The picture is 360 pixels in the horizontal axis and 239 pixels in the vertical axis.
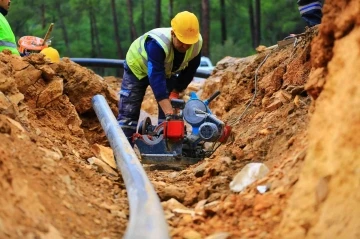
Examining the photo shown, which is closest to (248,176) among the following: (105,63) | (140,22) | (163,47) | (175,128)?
(175,128)

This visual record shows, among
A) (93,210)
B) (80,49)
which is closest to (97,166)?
(93,210)

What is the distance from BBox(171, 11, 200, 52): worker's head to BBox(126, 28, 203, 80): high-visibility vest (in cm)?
11

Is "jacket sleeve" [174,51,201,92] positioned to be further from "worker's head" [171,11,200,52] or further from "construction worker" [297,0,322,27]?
"construction worker" [297,0,322,27]

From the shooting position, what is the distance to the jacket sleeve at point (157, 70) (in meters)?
6.05

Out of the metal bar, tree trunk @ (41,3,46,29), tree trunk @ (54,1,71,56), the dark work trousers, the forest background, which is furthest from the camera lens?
tree trunk @ (54,1,71,56)

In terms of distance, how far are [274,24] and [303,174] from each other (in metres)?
31.1

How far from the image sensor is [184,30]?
611 centimetres

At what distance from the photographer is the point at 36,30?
111 feet

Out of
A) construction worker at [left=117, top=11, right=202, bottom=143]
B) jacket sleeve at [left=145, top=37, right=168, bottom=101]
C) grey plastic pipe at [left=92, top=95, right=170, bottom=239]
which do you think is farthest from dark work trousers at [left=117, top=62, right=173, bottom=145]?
grey plastic pipe at [left=92, top=95, right=170, bottom=239]

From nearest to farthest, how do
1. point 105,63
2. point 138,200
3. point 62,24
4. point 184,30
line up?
1. point 138,200
2. point 184,30
3. point 105,63
4. point 62,24

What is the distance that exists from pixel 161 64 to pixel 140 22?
35.7 metres

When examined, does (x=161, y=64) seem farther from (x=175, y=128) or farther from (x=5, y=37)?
(x=5, y=37)

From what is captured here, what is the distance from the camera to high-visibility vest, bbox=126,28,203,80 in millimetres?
6195

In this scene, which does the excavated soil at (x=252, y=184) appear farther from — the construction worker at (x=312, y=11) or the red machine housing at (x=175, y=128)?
→ the construction worker at (x=312, y=11)
